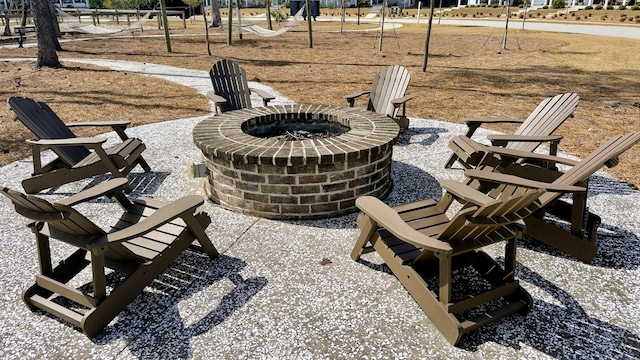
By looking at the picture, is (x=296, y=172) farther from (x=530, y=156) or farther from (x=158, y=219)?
(x=530, y=156)

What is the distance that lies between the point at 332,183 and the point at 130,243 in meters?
1.56

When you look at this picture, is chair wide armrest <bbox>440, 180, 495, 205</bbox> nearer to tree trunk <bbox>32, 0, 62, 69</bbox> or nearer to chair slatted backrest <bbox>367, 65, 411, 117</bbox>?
chair slatted backrest <bbox>367, 65, 411, 117</bbox>

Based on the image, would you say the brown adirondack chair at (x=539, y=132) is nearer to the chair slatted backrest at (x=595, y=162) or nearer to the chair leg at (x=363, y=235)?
the chair slatted backrest at (x=595, y=162)

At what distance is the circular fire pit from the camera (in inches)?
124

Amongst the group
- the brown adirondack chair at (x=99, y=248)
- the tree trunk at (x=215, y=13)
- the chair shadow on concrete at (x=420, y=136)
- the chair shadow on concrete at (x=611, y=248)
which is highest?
the tree trunk at (x=215, y=13)

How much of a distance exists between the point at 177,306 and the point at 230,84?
3839 mm

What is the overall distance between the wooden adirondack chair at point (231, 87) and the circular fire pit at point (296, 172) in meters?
1.69

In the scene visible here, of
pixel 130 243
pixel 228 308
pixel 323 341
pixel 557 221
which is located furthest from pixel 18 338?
pixel 557 221

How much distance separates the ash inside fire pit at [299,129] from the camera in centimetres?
440

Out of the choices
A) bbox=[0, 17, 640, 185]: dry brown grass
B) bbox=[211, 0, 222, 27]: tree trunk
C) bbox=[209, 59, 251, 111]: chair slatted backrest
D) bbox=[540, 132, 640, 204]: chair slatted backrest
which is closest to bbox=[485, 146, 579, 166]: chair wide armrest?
bbox=[540, 132, 640, 204]: chair slatted backrest

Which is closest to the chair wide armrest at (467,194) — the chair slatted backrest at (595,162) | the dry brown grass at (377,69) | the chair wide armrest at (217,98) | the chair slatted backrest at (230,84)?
the chair slatted backrest at (595,162)

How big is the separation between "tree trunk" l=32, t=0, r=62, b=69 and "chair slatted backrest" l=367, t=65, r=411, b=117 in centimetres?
953

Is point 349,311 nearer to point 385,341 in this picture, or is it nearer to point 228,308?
point 385,341

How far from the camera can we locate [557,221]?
10.8 feet
